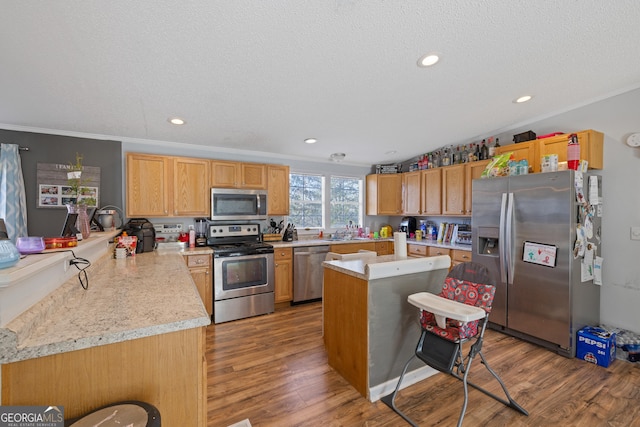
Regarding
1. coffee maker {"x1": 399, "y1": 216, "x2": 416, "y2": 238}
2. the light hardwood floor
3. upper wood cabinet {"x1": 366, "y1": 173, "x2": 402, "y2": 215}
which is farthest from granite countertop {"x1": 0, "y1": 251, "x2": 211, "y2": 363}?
coffee maker {"x1": 399, "y1": 216, "x2": 416, "y2": 238}

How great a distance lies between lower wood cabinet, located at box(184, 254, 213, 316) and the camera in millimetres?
3252

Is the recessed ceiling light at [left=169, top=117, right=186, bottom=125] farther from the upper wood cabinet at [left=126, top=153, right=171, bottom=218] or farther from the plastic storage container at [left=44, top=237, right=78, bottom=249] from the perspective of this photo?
the plastic storage container at [left=44, top=237, right=78, bottom=249]

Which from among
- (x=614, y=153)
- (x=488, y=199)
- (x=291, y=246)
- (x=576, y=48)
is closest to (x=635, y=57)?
(x=576, y=48)

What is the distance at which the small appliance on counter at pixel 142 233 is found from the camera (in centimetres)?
305

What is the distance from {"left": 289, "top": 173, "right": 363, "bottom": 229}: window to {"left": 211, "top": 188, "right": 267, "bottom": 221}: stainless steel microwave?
2.42 ft

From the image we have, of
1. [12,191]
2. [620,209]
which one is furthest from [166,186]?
[620,209]

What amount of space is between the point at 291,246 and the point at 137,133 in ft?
7.74

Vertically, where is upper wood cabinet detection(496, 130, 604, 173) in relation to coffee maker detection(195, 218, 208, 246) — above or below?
above

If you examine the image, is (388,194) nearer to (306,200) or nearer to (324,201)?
(324,201)

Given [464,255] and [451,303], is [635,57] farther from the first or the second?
[451,303]

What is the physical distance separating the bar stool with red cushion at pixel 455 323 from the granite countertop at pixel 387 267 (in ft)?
0.72

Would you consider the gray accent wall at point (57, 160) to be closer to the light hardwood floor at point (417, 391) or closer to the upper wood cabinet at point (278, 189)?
the upper wood cabinet at point (278, 189)

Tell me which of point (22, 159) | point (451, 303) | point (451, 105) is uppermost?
point (451, 105)

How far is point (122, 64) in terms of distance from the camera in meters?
1.89
